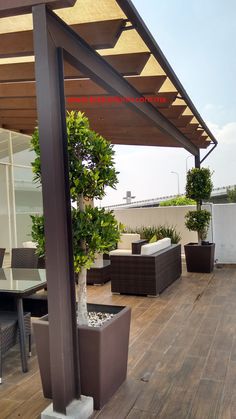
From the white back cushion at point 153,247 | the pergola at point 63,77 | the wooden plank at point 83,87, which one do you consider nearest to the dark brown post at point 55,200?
the pergola at point 63,77

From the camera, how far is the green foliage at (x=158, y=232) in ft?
24.6

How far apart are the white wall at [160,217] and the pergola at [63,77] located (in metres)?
4.10

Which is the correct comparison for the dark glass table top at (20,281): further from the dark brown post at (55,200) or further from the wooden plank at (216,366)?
the wooden plank at (216,366)

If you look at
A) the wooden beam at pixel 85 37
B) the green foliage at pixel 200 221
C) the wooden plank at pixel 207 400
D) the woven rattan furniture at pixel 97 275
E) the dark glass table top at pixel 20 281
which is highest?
the wooden beam at pixel 85 37

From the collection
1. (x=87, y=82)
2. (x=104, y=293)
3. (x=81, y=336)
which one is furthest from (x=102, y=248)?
(x=104, y=293)

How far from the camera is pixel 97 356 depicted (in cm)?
229

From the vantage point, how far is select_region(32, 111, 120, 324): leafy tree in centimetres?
241

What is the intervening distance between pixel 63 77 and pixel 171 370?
2398mm

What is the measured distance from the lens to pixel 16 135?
783cm

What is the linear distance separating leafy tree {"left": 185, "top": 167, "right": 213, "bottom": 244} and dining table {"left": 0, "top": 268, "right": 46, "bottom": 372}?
4.08 m

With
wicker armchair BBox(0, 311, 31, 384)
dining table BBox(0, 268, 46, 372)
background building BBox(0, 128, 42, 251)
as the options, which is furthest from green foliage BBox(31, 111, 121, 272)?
background building BBox(0, 128, 42, 251)

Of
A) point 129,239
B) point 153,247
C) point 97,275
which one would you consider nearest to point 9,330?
point 153,247

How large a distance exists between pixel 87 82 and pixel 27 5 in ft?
6.67

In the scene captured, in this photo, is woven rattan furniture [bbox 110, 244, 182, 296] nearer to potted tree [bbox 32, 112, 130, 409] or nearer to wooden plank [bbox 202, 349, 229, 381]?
wooden plank [bbox 202, 349, 229, 381]
